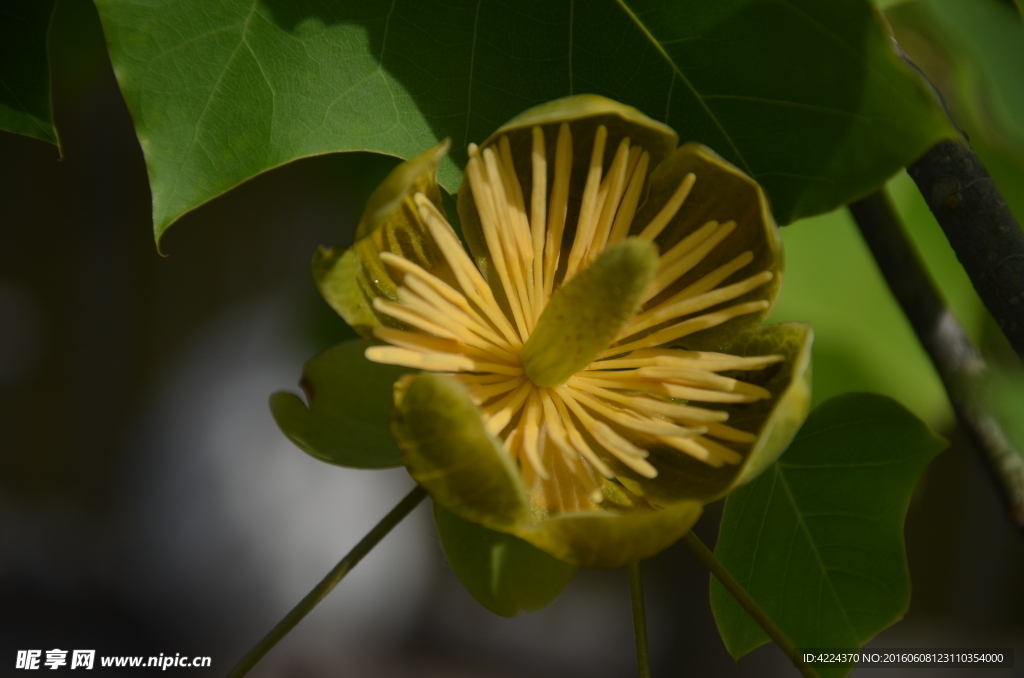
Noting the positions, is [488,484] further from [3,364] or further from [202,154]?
[3,364]

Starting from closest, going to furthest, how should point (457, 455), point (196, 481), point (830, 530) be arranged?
point (457, 455) → point (830, 530) → point (196, 481)

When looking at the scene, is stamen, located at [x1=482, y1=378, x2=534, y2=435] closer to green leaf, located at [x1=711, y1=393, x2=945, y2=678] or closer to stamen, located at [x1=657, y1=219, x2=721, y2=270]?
stamen, located at [x1=657, y1=219, x2=721, y2=270]

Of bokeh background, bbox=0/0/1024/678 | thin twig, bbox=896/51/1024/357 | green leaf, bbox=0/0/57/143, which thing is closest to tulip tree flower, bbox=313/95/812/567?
thin twig, bbox=896/51/1024/357

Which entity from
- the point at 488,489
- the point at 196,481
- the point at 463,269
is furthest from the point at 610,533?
the point at 196,481

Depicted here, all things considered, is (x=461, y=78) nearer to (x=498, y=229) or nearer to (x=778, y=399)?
(x=498, y=229)

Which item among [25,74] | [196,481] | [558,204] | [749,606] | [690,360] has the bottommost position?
[749,606]

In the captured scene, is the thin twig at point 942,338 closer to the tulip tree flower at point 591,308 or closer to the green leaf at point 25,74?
the tulip tree flower at point 591,308
